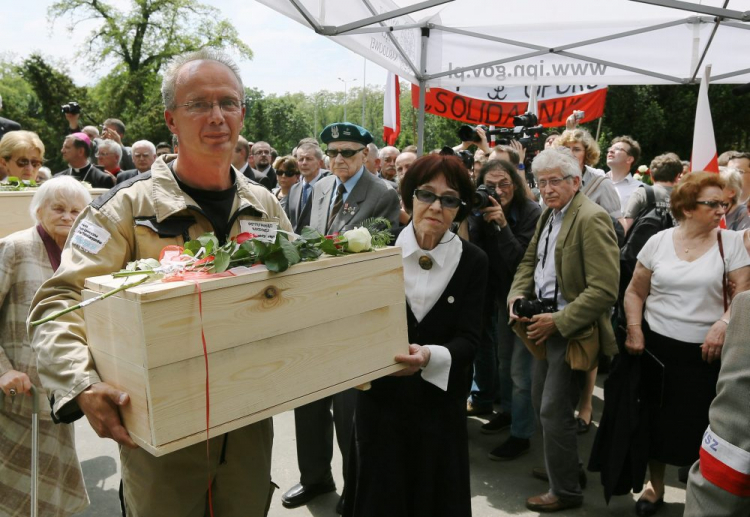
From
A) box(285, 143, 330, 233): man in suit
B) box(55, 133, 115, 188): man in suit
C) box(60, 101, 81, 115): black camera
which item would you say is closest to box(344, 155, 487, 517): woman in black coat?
box(285, 143, 330, 233): man in suit

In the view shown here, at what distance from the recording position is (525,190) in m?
4.26

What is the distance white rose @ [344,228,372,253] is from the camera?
5.86 ft

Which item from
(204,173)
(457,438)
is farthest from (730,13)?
(204,173)

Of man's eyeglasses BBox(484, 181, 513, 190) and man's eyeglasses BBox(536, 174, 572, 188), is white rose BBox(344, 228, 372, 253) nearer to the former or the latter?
man's eyeglasses BBox(536, 174, 572, 188)

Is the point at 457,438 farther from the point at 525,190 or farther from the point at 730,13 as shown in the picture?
the point at 730,13

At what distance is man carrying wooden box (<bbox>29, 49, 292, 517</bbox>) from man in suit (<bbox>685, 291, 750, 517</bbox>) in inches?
51.7

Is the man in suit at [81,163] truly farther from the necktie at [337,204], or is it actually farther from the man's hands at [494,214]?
the man's hands at [494,214]

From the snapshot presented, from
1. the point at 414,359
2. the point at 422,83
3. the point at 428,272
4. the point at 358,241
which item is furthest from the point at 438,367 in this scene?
the point at 422,83

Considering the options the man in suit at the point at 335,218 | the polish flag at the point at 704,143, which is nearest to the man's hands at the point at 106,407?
the man in suit at the point at 335,218

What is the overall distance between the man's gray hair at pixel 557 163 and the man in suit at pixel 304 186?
1707 millimetres

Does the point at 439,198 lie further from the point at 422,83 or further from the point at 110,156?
the point at 110,156

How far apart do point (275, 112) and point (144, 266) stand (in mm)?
48934

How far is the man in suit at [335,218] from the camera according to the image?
137 inches

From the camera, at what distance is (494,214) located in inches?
153
